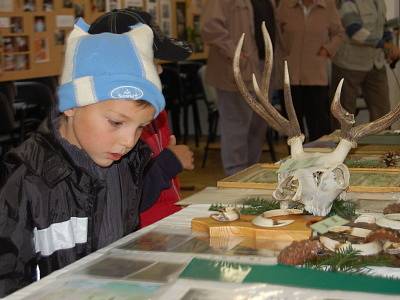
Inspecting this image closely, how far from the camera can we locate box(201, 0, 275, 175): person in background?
4.60 metres

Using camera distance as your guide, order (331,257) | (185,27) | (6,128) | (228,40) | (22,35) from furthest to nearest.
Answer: (185,27) → (22,35) → (228,40) → (6,128) → (331,257)

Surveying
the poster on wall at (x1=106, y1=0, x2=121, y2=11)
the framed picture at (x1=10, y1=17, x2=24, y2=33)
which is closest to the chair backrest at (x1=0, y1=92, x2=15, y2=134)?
the framed picture at (x1=10, y1=17, x2=24, y2=33)

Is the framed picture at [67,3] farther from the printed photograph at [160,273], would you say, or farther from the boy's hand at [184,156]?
the printed photograph at [160,273]

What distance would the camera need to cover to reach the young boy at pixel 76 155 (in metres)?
1.55

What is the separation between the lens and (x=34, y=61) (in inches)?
198

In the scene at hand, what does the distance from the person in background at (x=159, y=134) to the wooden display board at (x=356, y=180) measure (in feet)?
0.48

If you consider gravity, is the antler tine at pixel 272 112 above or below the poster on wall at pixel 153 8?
below

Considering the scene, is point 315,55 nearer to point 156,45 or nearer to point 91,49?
point 156,45

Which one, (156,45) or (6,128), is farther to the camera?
(6,128)

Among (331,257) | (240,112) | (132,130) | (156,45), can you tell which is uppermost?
(156,45)

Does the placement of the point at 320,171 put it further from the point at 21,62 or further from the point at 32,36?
the point at 32,36

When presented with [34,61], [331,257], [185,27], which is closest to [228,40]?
[34,61]

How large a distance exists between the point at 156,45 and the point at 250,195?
17.6 inches

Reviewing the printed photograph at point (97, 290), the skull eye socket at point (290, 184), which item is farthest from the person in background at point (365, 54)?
the printed photograph at point (97, 290)
